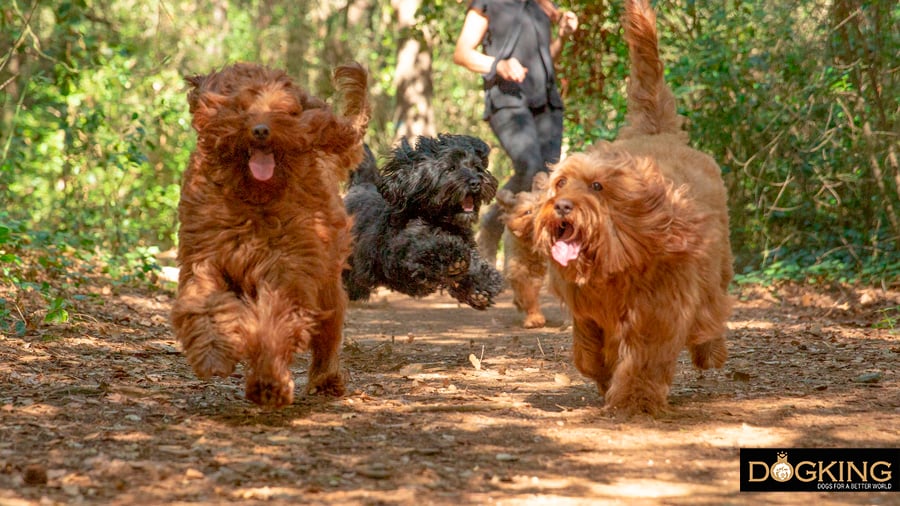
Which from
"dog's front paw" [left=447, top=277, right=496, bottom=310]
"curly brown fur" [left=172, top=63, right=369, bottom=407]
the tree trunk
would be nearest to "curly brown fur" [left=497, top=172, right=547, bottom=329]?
"dog's front paw" [left=447, top=277, right=496, bottom=310]

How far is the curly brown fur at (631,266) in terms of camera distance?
479 centimetres

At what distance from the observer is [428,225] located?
8.00 metres

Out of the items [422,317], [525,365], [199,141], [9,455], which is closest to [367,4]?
[422,317]

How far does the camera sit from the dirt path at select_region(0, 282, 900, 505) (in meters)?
3.77

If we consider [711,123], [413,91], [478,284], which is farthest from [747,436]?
[413,91]

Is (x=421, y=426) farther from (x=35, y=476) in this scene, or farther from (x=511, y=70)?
(x=511, y=70)

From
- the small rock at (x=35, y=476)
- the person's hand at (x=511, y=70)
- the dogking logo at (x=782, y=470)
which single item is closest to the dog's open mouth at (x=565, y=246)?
the dogking logo at (x=782, y=470)

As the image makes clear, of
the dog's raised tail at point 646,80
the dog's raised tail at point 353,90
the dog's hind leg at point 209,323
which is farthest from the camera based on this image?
the dog's raised tail at point 353,90

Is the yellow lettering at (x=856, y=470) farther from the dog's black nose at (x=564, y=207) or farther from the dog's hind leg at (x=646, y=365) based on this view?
the dog's black nose at (x=564, y=207)

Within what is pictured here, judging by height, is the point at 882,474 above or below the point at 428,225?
below

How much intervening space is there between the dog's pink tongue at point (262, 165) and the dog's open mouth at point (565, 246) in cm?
133

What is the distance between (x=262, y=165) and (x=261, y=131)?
16 centimetres

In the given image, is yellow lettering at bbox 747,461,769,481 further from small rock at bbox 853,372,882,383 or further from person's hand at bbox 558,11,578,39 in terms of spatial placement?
person's hand at bbox 558,11,578,39

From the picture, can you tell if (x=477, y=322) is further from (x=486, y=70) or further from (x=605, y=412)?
(x=605, y=412)
